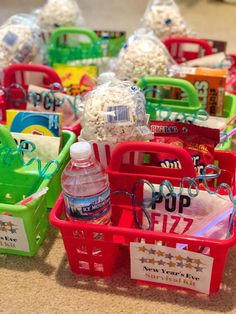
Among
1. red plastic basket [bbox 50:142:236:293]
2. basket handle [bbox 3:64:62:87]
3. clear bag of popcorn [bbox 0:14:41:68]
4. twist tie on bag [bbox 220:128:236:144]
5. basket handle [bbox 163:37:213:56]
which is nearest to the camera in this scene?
red plastic basket [bbox 50:142:236:293]

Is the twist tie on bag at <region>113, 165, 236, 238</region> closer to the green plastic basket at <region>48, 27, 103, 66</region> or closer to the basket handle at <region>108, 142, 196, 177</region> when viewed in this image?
the basket handle at <region>108, 142, 196, 177</region>

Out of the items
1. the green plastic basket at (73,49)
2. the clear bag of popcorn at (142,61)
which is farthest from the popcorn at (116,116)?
the green plastic basket at (73,49)

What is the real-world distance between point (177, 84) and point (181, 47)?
488 millimetres

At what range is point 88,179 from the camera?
696mm

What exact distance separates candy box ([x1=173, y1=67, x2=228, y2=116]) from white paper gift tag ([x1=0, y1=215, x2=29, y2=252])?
0.61 metres

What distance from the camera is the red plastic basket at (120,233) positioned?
2.12 ft

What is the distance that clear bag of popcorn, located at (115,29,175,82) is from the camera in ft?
3.56

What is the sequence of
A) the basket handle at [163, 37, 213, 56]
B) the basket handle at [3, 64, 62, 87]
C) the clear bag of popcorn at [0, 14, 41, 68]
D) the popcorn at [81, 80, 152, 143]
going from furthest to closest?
the basket handle at [163, 37, 213, 56] < the clear bag of popcorn at [0, 14, 41, 68] < the basket handle at [3, 64, 62, 87] < the popcorn at [81, 80, 152, 143]

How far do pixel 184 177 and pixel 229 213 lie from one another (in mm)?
94

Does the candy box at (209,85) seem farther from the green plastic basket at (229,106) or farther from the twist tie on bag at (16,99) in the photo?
the twist tie on bag at (16,99)

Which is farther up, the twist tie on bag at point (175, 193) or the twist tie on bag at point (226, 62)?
the twist tie on bag at point (226, 62)

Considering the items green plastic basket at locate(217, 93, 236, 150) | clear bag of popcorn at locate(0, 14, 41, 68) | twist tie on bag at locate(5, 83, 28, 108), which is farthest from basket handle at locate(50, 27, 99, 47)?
green plastic basket at locate(217, 93, 236, 150)

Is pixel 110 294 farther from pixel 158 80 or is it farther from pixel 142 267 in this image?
pixel 158 80

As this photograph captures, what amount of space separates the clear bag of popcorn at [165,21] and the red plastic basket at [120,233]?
71 centimetres
